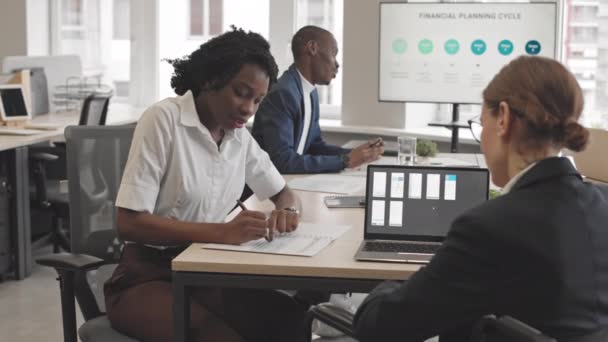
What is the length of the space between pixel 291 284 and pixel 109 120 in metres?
3.82

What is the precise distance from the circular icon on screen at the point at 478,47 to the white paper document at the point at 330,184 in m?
1.98

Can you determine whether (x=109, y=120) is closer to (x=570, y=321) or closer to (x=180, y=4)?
(x=180, y=4)

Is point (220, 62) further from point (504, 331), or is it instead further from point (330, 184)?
point (504, 331)

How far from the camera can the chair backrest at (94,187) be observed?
8.85ft

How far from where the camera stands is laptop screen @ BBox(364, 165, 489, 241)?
2.52 m

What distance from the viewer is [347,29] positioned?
6090mm

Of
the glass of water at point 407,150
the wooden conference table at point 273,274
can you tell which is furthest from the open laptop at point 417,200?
the glass of water at point 407,150

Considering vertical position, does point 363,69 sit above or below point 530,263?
above

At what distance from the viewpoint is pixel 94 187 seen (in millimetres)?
2756

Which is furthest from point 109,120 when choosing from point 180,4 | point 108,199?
point 108,199

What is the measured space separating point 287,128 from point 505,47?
1898 mm

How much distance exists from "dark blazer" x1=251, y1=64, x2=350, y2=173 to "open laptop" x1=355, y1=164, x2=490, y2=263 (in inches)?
53.1

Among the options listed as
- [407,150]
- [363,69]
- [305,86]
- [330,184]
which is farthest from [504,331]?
[363,69]

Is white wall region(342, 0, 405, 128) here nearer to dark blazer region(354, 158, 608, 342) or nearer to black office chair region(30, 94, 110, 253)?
black office chair region(30, 94, 110, 253)
